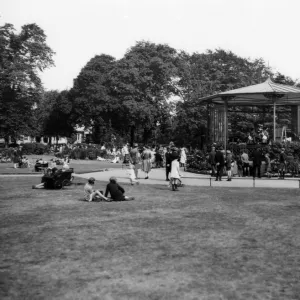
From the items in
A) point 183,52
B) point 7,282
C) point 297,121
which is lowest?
point 7,282

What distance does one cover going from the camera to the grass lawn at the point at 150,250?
582 cm

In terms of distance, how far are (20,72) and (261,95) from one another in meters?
27.6

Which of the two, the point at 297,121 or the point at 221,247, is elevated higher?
the point at 297,121

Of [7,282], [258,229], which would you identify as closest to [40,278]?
[7,282]

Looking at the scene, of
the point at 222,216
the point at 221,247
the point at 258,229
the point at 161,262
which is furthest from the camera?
the point at 222,216

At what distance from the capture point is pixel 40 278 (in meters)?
6.26

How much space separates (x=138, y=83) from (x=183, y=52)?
9.90 meters

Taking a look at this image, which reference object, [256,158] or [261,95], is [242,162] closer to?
[256,158]

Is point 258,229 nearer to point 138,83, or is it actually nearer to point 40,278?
point 40,278

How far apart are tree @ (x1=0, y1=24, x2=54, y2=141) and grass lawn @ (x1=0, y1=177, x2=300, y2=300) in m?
38.2

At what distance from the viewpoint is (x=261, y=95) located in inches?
1256

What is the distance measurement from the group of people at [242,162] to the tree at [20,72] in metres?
29.5

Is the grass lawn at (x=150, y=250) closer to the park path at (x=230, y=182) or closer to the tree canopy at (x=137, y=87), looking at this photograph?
the park path at (x=230, y=182)

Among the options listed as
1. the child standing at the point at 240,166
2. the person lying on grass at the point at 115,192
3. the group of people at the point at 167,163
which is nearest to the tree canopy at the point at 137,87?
the child standing at the point at 240,166
